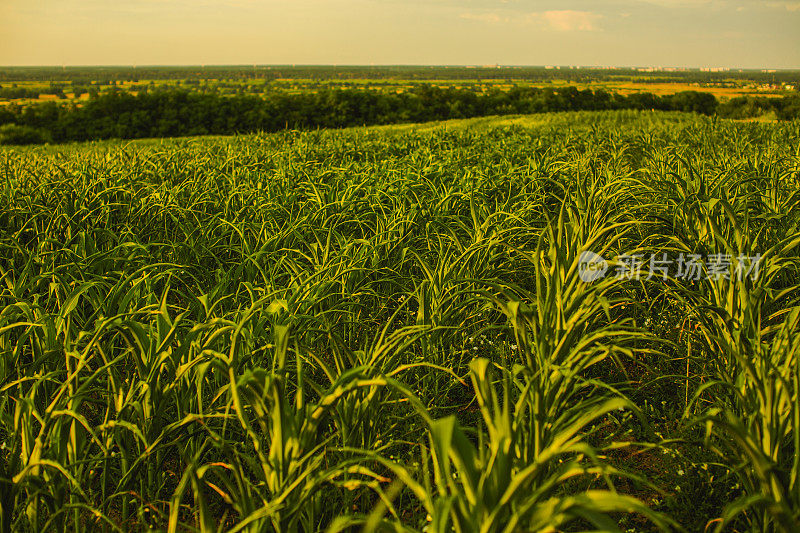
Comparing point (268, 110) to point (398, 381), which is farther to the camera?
point (268, 110)

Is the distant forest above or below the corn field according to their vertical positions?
above

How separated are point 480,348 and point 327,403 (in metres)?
1.66

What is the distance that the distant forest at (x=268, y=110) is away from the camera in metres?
32.9

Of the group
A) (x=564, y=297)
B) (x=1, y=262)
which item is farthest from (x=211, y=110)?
(x=564, y=297)

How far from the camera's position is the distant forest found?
32938mm

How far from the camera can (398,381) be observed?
2041mm

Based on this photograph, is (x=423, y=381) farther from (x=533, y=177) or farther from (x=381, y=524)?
(x=533, y=177)

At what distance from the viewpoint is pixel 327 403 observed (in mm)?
1371

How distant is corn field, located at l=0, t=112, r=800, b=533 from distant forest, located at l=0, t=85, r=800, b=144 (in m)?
27.9

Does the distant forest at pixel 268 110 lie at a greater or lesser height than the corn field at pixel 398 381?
greater

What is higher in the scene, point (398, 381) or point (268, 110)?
point (268, 110)

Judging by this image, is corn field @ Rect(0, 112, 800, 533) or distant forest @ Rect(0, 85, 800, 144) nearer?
corn field @ Rect(0, 112, 800, 533)

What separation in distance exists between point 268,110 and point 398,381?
39.1m

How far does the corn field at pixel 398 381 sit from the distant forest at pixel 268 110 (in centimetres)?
2787
